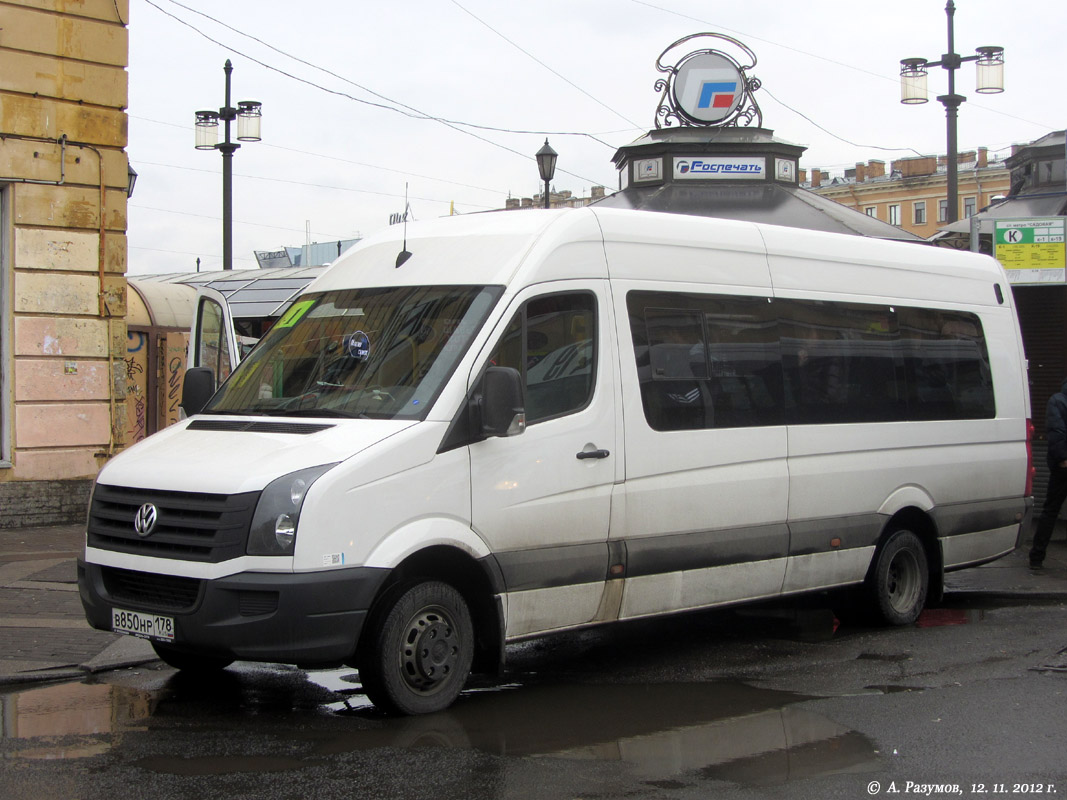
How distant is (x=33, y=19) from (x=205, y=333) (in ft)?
18.0

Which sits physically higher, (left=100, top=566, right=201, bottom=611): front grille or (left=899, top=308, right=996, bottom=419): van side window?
(left=899, top=308, right=996, bottom=419): van side window

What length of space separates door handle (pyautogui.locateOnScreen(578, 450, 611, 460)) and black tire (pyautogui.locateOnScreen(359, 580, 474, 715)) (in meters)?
1.05

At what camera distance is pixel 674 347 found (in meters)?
7.61

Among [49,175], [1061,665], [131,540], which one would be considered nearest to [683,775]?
[131,540]

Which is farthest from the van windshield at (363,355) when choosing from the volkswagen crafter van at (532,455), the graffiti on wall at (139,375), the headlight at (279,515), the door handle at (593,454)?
the graffiti on wall at (139,375)

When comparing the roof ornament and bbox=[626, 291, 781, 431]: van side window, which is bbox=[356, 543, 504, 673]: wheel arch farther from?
the roof ornament

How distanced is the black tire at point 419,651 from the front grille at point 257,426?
3.00 feet

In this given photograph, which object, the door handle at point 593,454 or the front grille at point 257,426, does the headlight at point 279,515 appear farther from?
the door handle at point 593,454

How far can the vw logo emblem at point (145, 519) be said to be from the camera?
616 cm

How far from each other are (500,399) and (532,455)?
47 cm

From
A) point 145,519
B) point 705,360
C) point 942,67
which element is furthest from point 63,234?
point 942,67

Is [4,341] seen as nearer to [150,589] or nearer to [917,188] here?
[150,589]

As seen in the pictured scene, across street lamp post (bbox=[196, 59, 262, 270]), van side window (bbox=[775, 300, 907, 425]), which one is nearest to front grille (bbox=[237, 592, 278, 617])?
van side window (bbox=[775, 300, 907, 425])

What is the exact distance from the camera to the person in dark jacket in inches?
466
